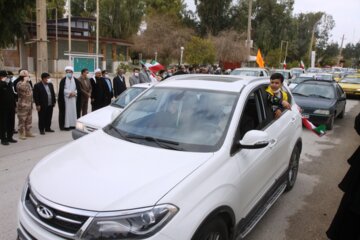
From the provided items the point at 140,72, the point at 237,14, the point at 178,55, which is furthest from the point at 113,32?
the point at 140,72

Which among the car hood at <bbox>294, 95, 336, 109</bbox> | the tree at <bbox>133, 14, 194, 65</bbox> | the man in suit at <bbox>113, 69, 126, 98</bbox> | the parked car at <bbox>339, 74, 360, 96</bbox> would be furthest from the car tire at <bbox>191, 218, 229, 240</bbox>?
the tree at <bbox>133, 14, 194, 65</bbox>

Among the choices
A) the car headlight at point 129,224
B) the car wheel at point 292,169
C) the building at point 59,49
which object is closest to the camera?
the car headlight at point 129,224

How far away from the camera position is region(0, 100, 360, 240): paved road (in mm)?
4223

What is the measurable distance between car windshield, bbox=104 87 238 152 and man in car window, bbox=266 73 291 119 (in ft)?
3.89

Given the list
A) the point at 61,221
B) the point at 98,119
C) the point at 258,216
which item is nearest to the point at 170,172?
the point at 61,221

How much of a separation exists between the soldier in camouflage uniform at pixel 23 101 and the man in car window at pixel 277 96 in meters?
5.92

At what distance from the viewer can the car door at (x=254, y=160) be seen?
130 inches

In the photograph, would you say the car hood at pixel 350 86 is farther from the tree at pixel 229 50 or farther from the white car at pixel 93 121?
the tree at pixel 229 50

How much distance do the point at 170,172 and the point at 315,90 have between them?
10.6 meters

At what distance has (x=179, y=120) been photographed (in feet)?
11.9

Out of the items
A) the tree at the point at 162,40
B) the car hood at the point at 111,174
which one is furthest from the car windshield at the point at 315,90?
the tree at the point at 162,40

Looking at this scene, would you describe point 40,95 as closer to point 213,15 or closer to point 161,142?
point 161,142

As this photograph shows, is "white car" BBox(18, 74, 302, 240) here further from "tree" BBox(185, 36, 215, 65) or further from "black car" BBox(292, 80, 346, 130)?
"tree" BBox(185, 36, 215, 65)

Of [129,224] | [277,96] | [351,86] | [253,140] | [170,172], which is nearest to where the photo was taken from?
[129,224]
